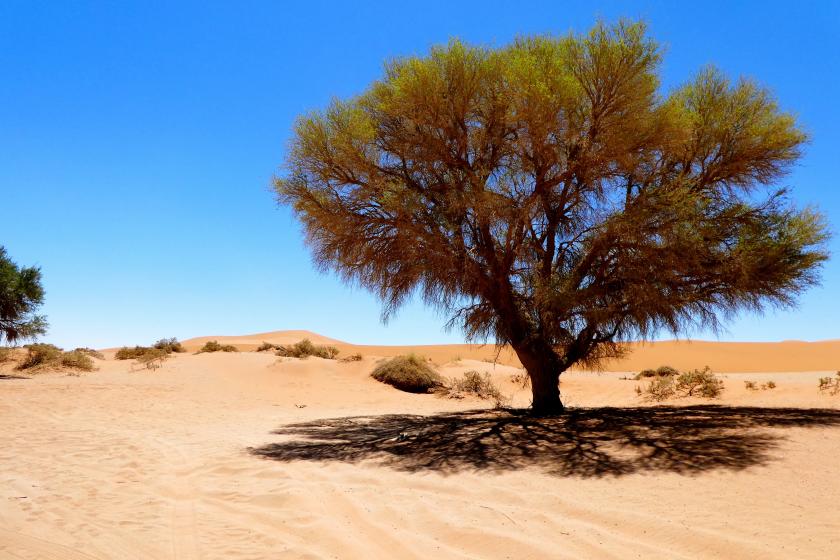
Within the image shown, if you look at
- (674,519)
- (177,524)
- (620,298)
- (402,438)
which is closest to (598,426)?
(620,298)

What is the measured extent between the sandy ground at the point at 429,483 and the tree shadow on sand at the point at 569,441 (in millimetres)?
56

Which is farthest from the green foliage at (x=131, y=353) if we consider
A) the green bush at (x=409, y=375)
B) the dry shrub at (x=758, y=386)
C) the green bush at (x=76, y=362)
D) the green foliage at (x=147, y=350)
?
the dry shrub at (x=758, y=386)

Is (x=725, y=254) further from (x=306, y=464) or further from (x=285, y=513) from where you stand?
(x=285, y=513)

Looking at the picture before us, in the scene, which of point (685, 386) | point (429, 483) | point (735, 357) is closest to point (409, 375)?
point (685, 386)

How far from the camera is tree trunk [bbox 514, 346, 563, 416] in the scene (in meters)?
13.6

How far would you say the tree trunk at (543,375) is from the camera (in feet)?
44.5

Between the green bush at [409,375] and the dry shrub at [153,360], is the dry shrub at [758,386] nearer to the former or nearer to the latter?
the green bush at [409,375]

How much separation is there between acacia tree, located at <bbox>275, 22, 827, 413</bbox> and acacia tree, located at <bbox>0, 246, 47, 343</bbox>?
20465 mm

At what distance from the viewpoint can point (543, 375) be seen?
13.8 meters

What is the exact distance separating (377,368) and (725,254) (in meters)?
16.3

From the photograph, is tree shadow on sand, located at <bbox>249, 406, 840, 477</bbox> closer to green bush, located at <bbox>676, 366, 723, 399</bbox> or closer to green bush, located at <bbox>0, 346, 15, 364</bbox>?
green bush, located at <bbox>676, 366, 723, 399</bbox>

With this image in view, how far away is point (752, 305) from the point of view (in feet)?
44.0

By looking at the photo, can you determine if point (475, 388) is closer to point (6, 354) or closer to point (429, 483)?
point (429, 483)

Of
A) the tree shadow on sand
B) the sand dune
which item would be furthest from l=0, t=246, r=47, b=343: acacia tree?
the sand dune
